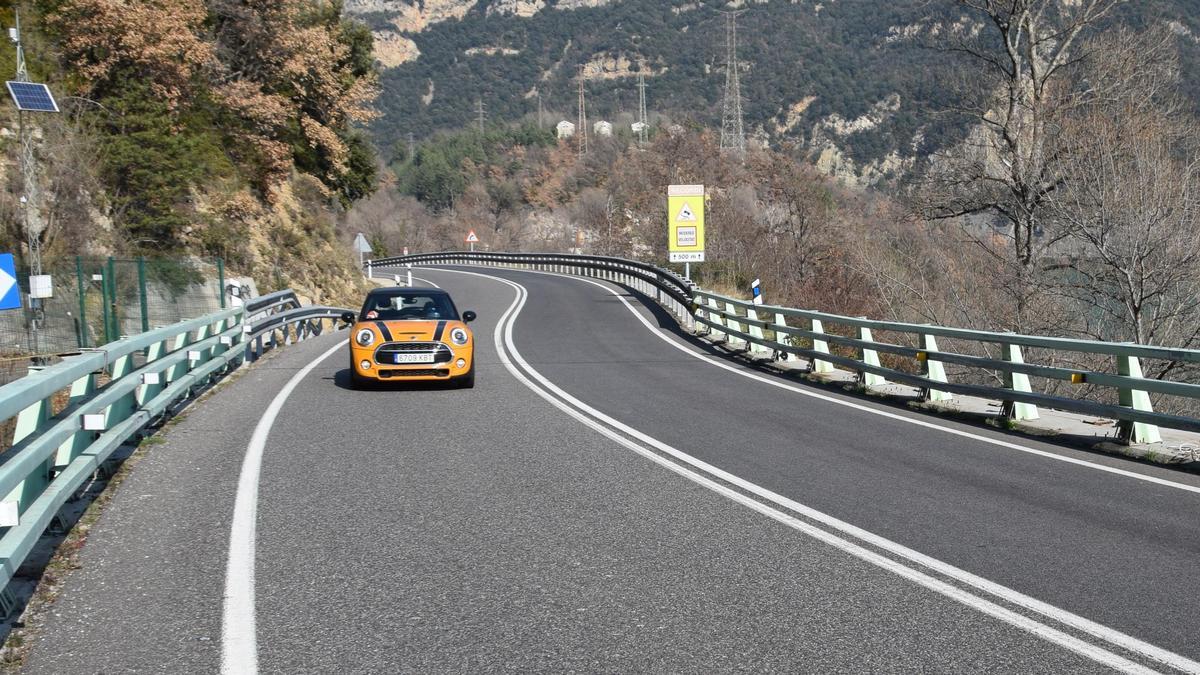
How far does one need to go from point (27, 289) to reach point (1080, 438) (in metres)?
17.4

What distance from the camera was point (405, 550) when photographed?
669 centimetres

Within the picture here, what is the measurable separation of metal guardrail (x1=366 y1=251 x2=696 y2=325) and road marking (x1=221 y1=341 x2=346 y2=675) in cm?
1838

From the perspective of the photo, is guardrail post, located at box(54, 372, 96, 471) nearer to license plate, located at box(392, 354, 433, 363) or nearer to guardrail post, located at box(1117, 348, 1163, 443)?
license plate, located at box(392, 354, 433, 363)

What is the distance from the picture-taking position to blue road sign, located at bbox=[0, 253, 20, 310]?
57.4ft

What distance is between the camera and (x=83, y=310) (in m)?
19.0

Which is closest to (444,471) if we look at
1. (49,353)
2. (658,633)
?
(658,633)

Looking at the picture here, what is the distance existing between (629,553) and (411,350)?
855 cm

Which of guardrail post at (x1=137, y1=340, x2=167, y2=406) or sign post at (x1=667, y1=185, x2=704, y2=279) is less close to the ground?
sign post at (x1=667, y1=185, x2=704, y2=279)

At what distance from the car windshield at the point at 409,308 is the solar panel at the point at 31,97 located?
32.9 ft

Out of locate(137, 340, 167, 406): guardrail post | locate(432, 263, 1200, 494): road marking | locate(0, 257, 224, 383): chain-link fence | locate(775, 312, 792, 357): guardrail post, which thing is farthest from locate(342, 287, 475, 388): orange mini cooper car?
locate(0, 257, 224, 383): chain-link fence

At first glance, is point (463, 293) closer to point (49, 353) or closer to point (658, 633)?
point (49, 353)

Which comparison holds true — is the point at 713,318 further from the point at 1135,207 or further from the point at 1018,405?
the point at 1018,405

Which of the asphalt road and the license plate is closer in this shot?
the asphalt road

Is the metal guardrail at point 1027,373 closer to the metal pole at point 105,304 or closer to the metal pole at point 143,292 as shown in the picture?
the metal pole at point 143,292
